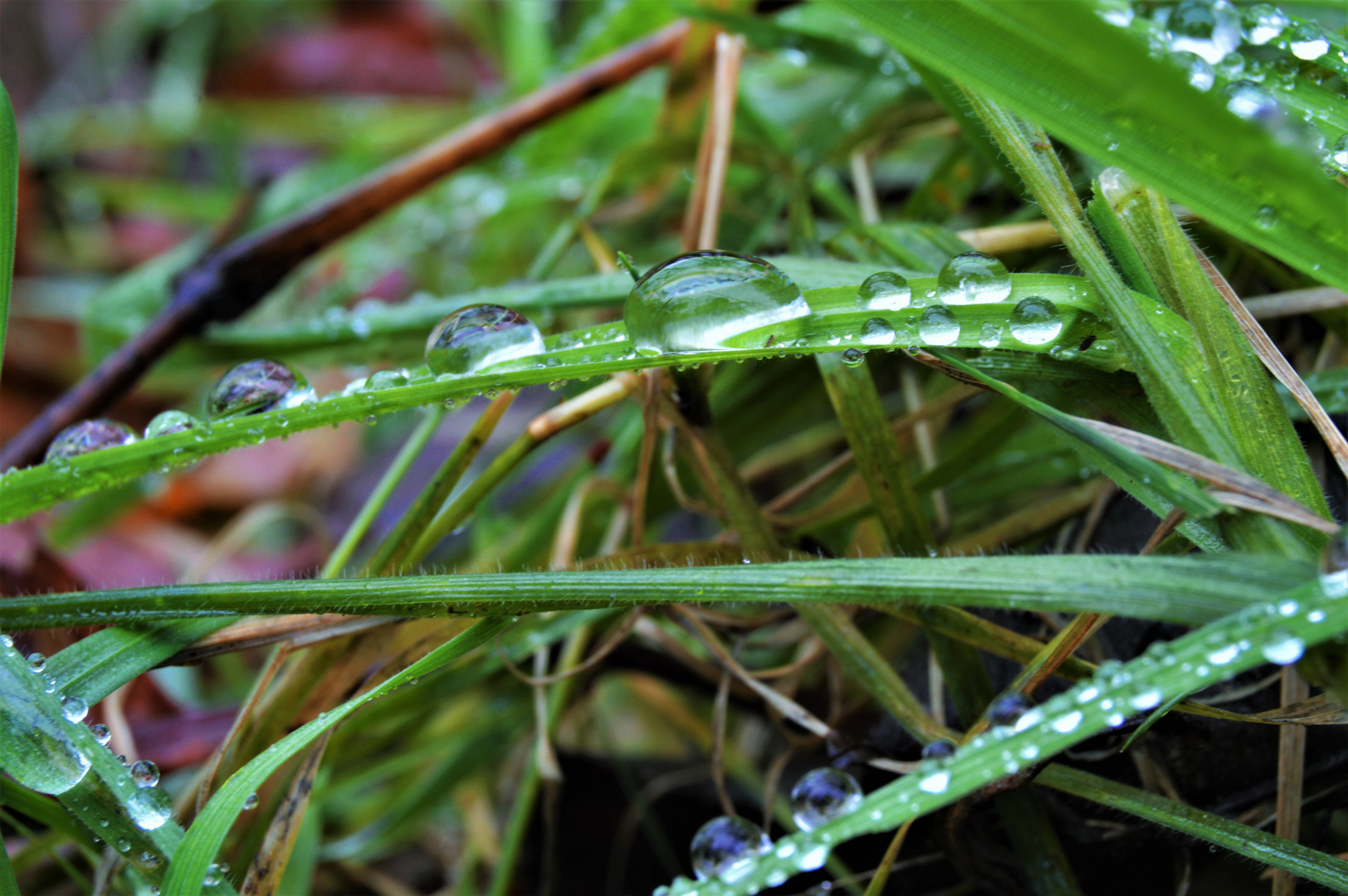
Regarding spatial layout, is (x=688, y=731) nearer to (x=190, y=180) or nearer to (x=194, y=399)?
(x=194, y=399)

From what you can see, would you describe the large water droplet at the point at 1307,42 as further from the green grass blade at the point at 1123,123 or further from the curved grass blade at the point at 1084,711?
the curved grass blade at the point at 1084,711

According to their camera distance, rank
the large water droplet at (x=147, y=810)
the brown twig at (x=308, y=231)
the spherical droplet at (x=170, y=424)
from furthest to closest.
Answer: the brown twig at (x=308, y=231)
the spherical droplet at (x=170, y=424)
the large water droplet at (x=147, y=810)

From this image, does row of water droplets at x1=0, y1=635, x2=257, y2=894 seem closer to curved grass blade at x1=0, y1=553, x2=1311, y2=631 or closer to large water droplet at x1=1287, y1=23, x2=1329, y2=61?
curved grass blade at x1=0, y1=553, x2=1311, y2=631

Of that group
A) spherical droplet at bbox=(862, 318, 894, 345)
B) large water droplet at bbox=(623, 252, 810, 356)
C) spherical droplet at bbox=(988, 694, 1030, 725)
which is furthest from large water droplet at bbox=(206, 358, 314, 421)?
spherical droplet at bbox=(988, 694, 1030, 725)

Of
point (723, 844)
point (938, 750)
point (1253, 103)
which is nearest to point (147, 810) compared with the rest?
point (723, 844)

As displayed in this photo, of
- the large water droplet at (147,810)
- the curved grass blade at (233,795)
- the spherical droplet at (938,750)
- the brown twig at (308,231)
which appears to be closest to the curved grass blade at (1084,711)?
the spherical droplet at (938,750)

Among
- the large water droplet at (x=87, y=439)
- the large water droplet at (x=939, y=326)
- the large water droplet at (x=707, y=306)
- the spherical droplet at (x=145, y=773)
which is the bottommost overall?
the spherical droplet at (x=145, y=773)

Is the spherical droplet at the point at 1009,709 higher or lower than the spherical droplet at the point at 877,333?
lower

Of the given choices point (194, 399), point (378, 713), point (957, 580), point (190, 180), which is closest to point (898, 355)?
point (957, 580)
